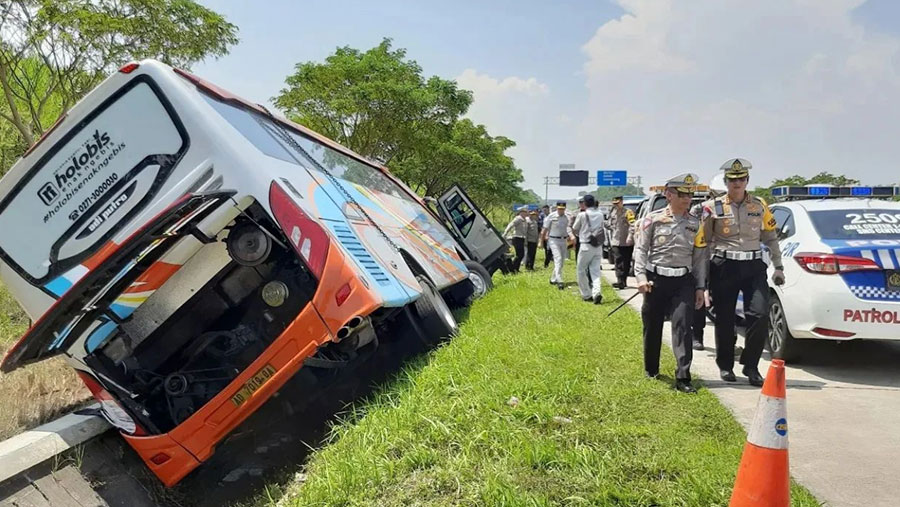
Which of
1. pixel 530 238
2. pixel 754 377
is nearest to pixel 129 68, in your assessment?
pixel 754 377

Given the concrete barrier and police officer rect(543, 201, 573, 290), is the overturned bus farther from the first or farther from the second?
police officer rect(543, 201, 573, 290)

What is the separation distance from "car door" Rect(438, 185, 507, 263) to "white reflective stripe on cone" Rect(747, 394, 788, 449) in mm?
8482

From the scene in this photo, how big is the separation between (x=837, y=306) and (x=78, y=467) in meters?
5.65

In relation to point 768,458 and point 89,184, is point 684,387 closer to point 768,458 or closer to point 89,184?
point 768,458

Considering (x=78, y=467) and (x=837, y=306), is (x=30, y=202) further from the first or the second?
(x=837, y=306)

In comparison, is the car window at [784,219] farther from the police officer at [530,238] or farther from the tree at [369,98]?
the tree at [369,98]

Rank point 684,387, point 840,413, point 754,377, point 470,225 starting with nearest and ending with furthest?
point 840,413 < point 684,387 < point 754,377 < point 470,225

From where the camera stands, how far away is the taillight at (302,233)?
3.78 metres

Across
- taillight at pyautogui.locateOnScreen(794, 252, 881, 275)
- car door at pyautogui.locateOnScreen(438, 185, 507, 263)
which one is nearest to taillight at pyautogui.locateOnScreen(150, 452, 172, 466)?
taillight at pyautogui.locateOnScreen(794, 252, 881, 275)

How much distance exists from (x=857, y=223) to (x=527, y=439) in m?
3.99

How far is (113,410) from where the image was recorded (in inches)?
156

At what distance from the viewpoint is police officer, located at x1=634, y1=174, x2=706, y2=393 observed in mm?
4871

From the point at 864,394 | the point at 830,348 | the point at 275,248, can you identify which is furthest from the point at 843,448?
the point at 275,248

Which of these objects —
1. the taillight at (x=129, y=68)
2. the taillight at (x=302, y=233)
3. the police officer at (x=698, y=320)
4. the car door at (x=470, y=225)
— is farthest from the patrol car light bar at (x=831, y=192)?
the taillight at (x=129, y=68)
